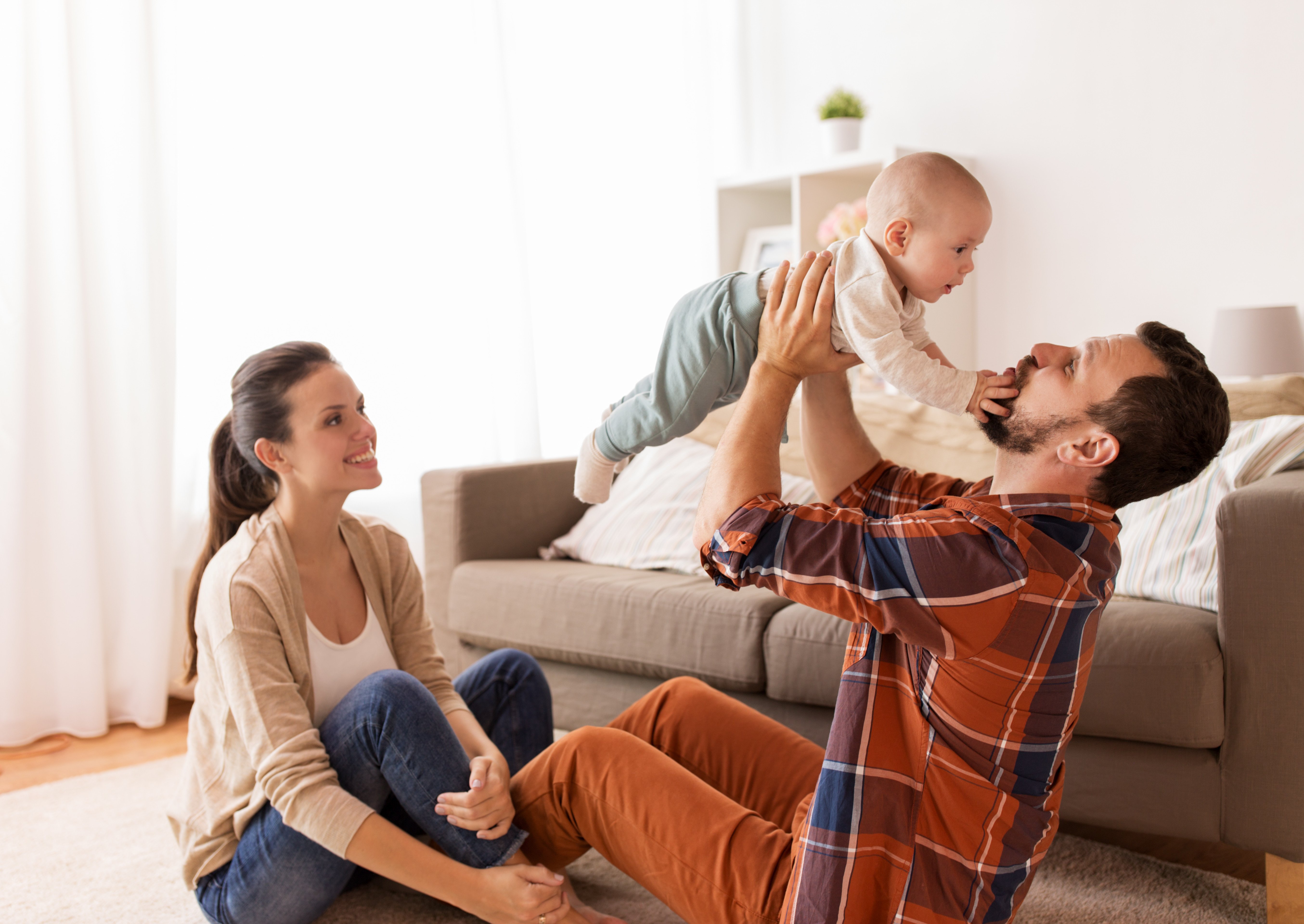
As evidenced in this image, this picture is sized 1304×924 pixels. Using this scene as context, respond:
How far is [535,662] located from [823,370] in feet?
3.03

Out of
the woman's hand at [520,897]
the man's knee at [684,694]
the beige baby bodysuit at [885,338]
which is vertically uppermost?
the beige baby bodysuit at [885,338]

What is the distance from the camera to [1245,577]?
1.53m

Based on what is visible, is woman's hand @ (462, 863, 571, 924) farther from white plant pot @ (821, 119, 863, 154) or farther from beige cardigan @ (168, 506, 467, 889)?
white plant pot @ (821, 119, 863, 154)

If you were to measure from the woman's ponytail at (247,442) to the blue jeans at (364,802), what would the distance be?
28 cm

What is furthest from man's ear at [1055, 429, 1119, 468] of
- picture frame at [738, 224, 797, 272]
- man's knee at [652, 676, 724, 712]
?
picture frame at [738, 224, 797, 272]

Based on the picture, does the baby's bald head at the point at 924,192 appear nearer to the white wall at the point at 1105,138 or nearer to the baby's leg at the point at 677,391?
the baby's leg at the point at 677,391

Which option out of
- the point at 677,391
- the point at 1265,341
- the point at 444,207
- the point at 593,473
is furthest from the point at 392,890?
the point at 1265,341

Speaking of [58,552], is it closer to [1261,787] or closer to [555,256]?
[555,256]

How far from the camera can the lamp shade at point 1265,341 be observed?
2564mm

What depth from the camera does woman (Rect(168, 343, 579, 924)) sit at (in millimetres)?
1443

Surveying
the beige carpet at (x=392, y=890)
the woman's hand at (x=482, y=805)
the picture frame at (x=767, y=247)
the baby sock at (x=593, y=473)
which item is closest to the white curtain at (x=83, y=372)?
the beige carpet at (x=392, y=890)

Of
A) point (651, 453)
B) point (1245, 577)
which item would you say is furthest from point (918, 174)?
point (651, 453)

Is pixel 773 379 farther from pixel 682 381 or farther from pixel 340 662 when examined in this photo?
pixel 340 662

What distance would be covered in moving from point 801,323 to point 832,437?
0.29 metres
